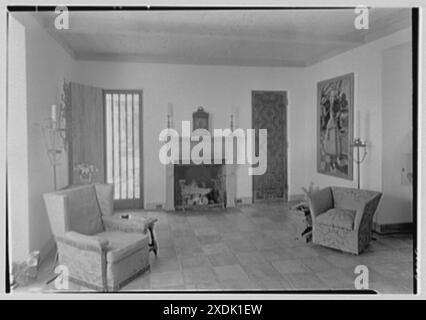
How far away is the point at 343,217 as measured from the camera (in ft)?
10.4

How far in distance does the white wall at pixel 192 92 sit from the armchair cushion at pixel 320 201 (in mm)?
149

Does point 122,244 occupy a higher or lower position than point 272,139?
lower

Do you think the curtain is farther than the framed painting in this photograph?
No

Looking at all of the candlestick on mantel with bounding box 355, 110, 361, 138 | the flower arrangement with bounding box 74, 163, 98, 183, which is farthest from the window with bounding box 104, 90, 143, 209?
the candlestick on mantel with bounding box 355, 110, 361, 138

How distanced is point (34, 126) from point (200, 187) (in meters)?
1.55

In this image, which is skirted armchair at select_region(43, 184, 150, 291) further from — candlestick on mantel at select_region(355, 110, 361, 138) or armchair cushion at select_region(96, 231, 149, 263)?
candlestick on mantel at select_region(355, 110, 361, 138)

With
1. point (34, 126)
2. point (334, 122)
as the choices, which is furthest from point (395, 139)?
point (34, 126)

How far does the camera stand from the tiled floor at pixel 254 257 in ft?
8.29

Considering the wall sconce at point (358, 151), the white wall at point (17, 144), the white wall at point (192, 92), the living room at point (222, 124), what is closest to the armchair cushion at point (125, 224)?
the living room at point (222, 124)

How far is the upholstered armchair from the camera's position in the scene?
3.09 metres

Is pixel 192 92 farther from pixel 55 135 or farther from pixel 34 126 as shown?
pixel 34 126

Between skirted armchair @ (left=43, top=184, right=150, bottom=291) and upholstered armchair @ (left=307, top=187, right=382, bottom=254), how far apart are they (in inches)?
63.4

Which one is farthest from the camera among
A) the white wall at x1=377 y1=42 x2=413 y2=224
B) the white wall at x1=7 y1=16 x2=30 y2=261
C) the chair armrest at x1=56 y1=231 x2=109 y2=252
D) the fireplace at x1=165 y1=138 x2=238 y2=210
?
the white wall at x1=377 y1=42 x2=413 y2=224

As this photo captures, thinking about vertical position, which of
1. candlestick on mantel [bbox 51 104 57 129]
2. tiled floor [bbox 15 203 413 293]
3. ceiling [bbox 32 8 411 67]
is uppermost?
ceiling [bbox 32 8 411 67]
